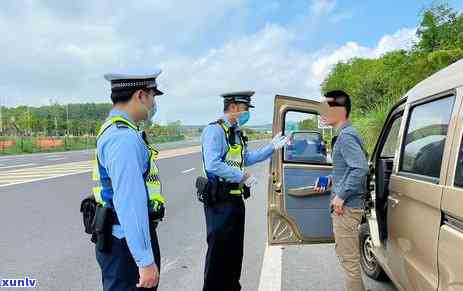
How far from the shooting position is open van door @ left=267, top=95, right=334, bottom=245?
13.0ft

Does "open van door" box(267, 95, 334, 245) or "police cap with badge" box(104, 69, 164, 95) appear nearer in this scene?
"police cap with badge" box(104, 69, 164, 95)

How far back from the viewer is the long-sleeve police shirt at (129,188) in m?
2.04

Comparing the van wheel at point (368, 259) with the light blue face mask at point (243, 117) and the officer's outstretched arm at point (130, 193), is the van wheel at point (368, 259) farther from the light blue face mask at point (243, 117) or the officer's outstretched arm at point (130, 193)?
the officer's outstretched arm at point (130, 193)

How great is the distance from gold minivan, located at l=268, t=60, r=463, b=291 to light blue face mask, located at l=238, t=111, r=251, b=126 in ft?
1.26

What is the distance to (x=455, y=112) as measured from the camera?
85.5 inches

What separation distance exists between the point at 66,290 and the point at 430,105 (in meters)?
3.58

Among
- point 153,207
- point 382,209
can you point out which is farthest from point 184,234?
point 153,207

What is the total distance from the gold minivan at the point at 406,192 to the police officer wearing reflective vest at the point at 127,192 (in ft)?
4.90

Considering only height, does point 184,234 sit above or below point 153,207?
below

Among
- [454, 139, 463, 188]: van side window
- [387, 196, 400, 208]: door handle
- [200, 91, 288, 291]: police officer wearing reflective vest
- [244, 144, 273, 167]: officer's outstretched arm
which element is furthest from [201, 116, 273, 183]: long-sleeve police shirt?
[454, 139, 463, 188]: van side window

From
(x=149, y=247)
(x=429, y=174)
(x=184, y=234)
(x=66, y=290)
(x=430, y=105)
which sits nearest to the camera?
(x=149, y=247)

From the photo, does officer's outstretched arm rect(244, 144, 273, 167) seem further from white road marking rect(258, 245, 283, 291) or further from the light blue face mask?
white road marking rect(258, 245, 283, 291)

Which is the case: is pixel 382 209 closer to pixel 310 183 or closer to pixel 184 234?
pixel 310 183

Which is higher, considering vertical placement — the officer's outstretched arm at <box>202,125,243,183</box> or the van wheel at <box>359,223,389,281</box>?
the officer's outstretched arm at <box>202,125,243,183</box>
